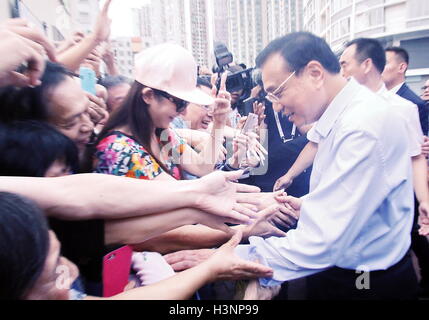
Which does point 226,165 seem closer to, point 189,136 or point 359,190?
point 189,136

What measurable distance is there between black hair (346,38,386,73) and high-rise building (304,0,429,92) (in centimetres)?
4

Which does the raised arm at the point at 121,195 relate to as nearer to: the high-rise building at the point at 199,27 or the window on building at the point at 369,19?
the high-rise building at the point at 199,27

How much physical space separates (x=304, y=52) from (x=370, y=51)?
0.64 meters

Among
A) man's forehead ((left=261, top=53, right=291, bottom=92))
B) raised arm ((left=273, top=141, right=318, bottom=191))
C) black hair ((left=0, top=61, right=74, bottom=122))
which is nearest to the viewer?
black hair ((left=0, top=61, right=74, bottom=122))

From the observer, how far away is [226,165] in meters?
1.55

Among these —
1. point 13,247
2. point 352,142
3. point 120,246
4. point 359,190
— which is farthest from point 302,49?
point 13,247

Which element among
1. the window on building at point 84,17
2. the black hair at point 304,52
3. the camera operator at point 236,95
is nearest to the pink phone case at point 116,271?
the black hair at point 304,52

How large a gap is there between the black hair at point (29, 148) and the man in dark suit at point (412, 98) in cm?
158

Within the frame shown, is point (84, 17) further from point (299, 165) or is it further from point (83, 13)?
point (299, 165)

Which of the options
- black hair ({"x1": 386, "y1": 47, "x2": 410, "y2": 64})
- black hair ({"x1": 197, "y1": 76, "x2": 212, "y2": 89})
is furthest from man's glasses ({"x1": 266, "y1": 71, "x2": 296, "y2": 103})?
black hair ({"x1": 386, "y1": 47, "x2": 410, "y2": 64})

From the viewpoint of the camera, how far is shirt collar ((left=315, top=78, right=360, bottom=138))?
908 mm

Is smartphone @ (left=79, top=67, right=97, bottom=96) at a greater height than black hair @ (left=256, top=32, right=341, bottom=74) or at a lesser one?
lesser

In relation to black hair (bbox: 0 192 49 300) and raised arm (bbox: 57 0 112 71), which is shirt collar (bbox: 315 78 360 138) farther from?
raised arm (bbox: 57 0 112 71)

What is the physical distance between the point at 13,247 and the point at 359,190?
0.77 metres
